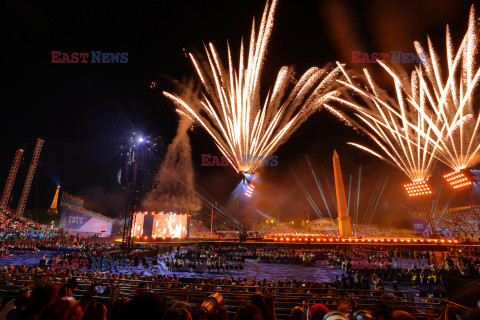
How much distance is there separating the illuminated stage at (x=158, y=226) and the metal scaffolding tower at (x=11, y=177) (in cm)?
4768

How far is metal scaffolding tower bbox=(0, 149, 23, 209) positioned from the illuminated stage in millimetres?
47684

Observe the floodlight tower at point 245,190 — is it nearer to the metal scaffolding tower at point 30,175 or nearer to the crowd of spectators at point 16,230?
the crowd of spectators at point 16,230

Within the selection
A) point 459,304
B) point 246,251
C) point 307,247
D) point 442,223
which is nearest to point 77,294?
point 459,304

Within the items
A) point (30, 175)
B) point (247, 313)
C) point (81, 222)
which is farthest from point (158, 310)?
point (30, 175)

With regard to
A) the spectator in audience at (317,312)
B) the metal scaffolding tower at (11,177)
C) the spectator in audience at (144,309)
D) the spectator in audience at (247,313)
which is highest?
the metal scaffolding tower at (11,177)

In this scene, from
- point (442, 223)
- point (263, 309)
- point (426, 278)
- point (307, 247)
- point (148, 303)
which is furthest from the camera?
point (442, 223)

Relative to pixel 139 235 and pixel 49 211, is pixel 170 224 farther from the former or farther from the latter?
pixel 49 211

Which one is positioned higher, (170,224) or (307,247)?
(170,224)

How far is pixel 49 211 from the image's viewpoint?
81125 mm

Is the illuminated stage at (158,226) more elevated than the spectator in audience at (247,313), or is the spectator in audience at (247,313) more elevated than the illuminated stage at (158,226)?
the illuminated stage at (158,226)

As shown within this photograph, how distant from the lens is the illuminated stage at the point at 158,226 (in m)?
48.8

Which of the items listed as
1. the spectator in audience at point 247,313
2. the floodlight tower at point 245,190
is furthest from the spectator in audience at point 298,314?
the floodlight tower at point 245,190

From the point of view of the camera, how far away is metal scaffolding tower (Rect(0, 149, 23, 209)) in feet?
213

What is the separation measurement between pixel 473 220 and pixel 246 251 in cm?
4875
